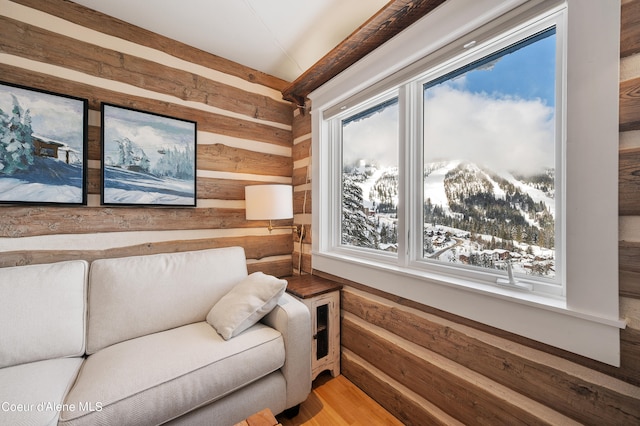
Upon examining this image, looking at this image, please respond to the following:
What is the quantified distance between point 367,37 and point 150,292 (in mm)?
2168

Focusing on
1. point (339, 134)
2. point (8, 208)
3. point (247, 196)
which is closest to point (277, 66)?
point (339, 134)

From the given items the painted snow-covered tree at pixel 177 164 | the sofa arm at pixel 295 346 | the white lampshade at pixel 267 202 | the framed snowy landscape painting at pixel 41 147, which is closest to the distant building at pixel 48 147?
the framed snowy landscape painting at pixel 41 147

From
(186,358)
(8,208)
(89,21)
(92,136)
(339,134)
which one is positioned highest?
(89,21)

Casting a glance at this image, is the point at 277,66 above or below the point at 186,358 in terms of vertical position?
above

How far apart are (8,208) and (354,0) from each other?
2432 mm

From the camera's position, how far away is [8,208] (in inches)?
57.0

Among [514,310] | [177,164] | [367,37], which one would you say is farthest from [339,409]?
[367,37]

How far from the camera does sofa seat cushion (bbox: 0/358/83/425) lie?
89 centimetres

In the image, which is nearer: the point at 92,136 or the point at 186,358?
the point at 186,358

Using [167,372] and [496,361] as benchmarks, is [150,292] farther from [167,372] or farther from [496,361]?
[496,361]

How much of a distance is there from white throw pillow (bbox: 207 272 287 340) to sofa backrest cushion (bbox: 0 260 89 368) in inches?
27.4

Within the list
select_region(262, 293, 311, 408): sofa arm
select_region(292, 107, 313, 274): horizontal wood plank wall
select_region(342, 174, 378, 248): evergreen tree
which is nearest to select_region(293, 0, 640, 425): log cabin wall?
select_region(342, 174, 378, 248): evergreen tree

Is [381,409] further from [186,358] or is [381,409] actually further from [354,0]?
[354,0]

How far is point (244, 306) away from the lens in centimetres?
150
